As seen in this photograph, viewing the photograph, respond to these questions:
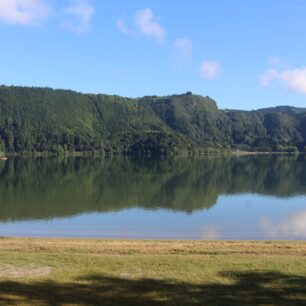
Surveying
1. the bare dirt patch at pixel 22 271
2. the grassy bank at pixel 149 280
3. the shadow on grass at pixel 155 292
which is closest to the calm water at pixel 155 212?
the grassy bank at pixel 149 280

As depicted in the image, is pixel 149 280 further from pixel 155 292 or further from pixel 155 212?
pixel 155 212

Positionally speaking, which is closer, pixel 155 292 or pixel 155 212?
pixel 155 292

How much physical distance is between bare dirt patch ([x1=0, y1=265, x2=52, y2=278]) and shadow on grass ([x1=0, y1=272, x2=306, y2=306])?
1107 mm

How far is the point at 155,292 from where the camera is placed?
13.8m

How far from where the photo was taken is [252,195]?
6544cm

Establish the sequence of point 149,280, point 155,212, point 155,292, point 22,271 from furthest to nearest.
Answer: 1. point 155,212
2. point 22,271
3. point 149,280
4. point 155,292

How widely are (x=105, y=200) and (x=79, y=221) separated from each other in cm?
1574

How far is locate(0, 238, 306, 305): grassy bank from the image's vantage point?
13133 millimetres

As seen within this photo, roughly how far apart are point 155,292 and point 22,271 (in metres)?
5.19

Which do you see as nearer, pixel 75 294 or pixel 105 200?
pixel 75 294

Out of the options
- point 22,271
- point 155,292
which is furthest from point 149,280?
point 22,271

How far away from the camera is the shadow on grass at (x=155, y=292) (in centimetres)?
1293

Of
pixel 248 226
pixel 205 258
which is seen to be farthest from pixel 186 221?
pixel 205 258

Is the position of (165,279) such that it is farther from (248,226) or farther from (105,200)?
(105,200)
